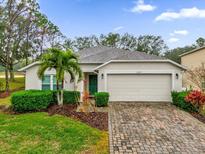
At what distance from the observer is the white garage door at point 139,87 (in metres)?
17.3

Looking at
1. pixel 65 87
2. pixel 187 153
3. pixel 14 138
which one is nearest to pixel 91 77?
pixel 65 87

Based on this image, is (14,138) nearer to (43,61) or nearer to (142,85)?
(43,61)

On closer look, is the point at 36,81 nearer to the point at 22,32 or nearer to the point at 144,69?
the point at 144,69

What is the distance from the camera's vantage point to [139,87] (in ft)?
57.1

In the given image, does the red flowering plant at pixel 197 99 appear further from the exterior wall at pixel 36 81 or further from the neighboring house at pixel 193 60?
the neighboring house at pixel 193 60

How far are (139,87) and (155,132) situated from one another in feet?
27.4

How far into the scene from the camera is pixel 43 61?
14.5m

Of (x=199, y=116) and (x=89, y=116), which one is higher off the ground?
(x=89, y=116)

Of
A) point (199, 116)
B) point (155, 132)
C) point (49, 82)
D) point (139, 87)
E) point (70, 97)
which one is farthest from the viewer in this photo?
point (49, 82)

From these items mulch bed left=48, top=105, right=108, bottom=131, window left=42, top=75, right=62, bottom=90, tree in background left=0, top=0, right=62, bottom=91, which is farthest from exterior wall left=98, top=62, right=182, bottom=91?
tree in background left=0, top=0, right=62, bottom=91

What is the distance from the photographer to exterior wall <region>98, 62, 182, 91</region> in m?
17.1

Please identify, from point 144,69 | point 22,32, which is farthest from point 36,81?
point 22,32

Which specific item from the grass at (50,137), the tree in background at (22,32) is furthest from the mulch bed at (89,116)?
the tree in background at (22,32)

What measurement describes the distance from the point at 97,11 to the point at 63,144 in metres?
16.7
